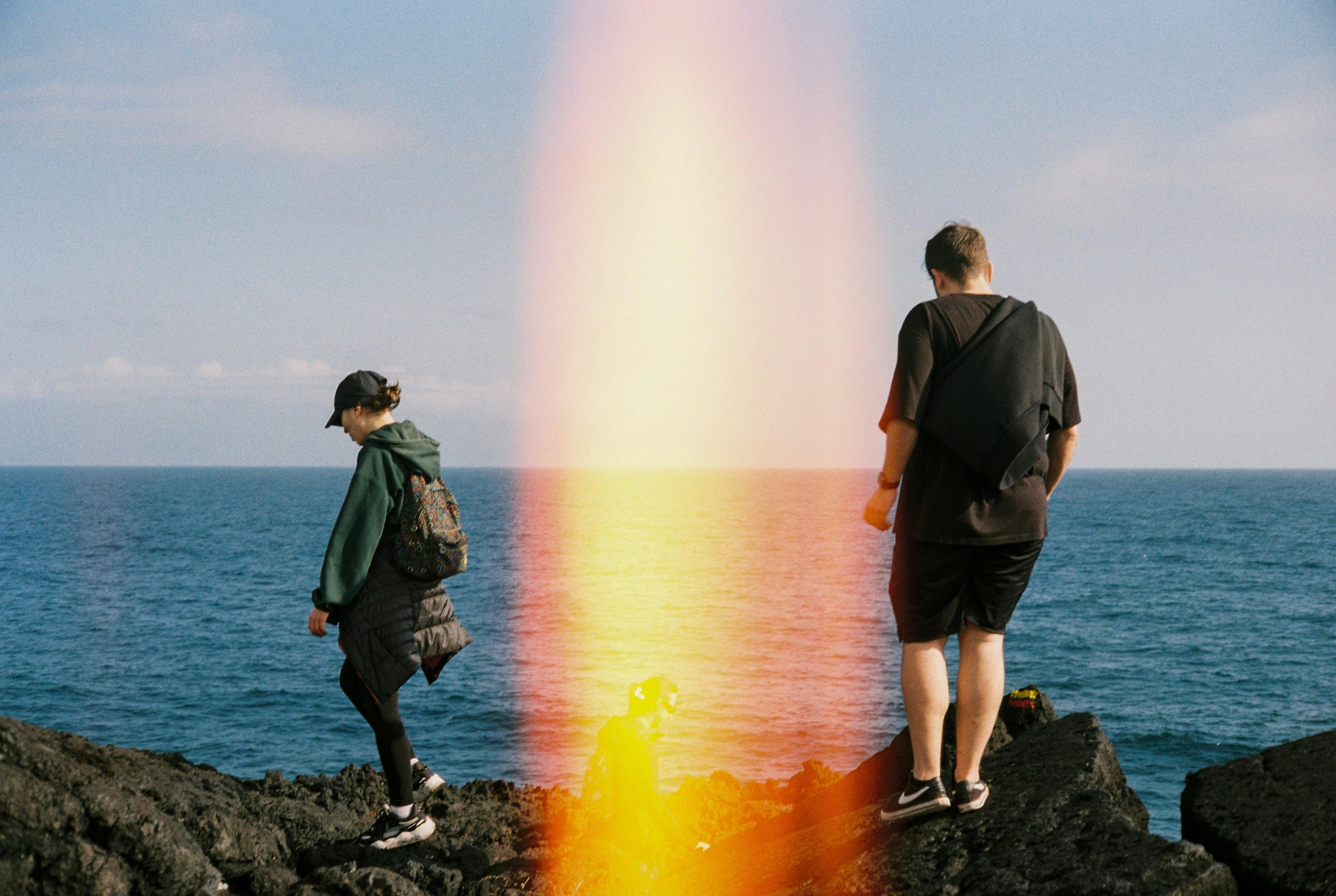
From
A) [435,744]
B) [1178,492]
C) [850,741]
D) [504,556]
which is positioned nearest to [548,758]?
[435,744]

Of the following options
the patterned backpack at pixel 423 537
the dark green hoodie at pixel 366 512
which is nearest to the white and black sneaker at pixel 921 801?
the patterned backpack at pixel 423 537

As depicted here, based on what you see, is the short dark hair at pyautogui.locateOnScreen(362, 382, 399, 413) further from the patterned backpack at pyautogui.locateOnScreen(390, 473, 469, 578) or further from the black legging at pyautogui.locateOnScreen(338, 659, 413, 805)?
the black legging at pyautogui.locateOnScreen(338, 659, 413, 805)

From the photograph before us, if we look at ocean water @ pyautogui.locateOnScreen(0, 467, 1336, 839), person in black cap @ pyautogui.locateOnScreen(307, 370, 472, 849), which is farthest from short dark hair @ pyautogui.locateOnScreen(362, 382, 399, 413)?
ocean water @ pyautogui.locateOnScreen(0, 467, 1336, 839)

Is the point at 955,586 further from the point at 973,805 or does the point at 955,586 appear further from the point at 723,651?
the point at 723,651

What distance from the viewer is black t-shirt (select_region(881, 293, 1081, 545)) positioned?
392 centimetres

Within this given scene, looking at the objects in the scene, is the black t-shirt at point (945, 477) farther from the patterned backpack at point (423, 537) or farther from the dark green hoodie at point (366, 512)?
the dark green hoodie at point (366, 512)

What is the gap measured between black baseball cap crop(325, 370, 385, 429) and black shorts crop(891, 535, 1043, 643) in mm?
2559

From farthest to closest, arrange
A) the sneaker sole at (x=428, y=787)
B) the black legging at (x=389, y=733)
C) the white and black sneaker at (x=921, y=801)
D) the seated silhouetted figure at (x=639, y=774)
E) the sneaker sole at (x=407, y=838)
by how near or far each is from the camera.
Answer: the seated silhouetted figure at (x=639, y=774), the sneaker sole at (x=428, y=787), the sneaker sole at (x=407, y=838), the black legging at (x=389, y=733), the white and black sneaker at (x=921, y=801)

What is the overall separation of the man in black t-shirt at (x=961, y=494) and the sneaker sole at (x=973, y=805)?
0.37 feet

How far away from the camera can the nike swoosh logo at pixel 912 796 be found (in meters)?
4.32

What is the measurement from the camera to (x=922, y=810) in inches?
171

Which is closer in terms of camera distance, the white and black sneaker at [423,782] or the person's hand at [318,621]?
the person's hand at [318,621]

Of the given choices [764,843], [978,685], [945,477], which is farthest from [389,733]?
[945,477]

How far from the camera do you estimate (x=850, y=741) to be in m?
28.0
